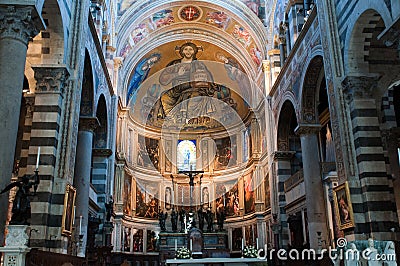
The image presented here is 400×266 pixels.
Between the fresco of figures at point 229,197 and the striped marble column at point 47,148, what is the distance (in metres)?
19.2

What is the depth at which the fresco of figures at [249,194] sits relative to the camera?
26.8 meters

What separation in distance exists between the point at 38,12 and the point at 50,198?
4632 millimetres

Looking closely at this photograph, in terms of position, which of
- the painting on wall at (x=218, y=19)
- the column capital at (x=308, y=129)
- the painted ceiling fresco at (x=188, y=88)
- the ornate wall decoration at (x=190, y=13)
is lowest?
the column capital at (x=308, y=129)

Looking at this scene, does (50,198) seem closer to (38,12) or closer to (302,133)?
(38,12)

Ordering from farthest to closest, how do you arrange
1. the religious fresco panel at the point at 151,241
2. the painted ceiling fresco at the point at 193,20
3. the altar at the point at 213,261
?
the religious fresco panel at the point at 151,241, the painted ceiling fresco at the point at 193,20, the altar at the point at 213,261

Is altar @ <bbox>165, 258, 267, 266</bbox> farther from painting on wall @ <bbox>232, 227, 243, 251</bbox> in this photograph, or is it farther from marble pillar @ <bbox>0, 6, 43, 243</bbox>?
painting on wall @ <bbox>232, 227, 243, 251</bbox>

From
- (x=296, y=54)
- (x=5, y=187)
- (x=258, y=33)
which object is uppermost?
(x=258, y=33)

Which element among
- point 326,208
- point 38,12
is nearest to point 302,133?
point 326,208

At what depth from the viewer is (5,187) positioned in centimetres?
782

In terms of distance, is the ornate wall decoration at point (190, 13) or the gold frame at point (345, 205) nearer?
the gold frame at point (345, 205)

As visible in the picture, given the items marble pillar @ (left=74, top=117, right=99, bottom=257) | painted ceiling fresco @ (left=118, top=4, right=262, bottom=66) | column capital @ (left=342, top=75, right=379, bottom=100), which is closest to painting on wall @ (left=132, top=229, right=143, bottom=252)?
painted ceiling fresco @ (left=118, top=4, right=262, bottom=66)

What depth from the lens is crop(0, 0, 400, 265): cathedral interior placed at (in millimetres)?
10859

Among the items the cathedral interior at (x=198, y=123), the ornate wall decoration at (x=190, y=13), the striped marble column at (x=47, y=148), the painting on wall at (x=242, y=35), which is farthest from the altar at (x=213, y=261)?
the ornate wall decoration at (x=190, y=13)

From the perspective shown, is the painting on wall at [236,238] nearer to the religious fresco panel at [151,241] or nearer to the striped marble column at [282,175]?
the religious fresco panel at [151,241]
